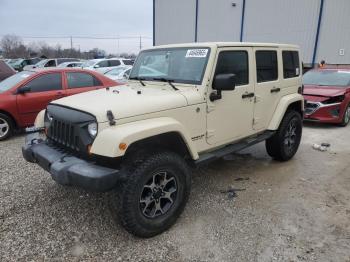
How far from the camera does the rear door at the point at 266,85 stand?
4.51 m

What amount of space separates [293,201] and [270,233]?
90cm

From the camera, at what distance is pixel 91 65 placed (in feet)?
61.2

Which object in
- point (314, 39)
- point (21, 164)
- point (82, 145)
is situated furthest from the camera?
point (314, 39)

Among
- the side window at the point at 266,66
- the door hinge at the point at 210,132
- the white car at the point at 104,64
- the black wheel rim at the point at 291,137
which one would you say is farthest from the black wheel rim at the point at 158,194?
the white car at the point at 104,64

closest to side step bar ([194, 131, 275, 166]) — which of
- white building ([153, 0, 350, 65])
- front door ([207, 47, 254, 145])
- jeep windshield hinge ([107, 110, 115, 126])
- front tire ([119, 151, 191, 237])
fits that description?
front door ([207, 47, 254, 145])

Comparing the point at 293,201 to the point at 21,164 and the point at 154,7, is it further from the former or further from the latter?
the point at 154,7

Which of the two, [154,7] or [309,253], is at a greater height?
[154,7]

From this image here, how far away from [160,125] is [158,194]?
0.73m

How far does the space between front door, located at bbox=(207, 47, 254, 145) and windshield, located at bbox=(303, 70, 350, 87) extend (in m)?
5.57

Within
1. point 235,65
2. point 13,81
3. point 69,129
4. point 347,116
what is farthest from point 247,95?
point 347,116

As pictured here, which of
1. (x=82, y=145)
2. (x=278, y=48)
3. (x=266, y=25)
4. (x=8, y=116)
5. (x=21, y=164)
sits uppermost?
(x=266, y=25)

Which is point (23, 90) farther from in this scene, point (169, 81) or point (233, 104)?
point (233, 104)

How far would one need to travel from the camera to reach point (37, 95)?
6.84 metres

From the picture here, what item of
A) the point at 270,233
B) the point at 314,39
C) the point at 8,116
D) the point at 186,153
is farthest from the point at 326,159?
the point at 314,39
